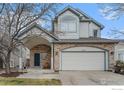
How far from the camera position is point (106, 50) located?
25750mm

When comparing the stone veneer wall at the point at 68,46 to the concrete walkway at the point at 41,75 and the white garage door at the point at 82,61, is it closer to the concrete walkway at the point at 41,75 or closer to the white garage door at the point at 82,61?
the white garage door at the point at 82,61

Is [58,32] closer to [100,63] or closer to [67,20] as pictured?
[67,20]

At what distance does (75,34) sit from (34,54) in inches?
162

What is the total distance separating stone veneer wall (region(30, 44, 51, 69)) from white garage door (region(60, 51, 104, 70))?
2.73 meters

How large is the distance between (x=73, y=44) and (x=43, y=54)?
3594mm

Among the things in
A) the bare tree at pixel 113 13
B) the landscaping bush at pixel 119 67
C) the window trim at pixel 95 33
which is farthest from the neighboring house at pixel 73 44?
the bare tree at pixel 113 13

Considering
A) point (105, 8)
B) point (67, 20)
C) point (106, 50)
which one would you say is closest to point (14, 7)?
point (105, 8)

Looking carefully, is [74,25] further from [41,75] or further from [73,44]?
[41,75]

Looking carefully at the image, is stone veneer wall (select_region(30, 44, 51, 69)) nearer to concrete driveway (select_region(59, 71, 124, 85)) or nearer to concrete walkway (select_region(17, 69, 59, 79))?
concrete walkway (select_region(17, 69, 59, 79))

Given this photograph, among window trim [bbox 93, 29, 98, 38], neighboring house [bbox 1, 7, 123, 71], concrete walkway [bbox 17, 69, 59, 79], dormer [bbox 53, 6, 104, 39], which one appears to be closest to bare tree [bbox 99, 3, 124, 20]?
neighboring house [bbox 1, 7, 123, 71]

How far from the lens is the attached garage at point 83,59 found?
24.9 meters

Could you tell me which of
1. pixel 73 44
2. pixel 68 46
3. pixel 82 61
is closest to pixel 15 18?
pixel 68 46

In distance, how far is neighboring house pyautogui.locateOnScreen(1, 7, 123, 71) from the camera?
24922mm

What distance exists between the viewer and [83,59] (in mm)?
24922
